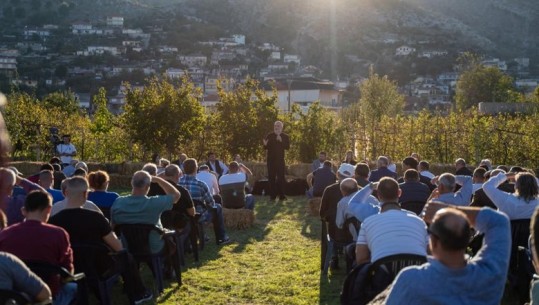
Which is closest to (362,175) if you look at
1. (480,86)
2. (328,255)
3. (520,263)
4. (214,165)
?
(328,255)

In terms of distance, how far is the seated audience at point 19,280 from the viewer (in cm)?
368

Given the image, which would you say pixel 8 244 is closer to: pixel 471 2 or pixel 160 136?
pixel 160 136

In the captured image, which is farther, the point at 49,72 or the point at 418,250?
the point at 49,72

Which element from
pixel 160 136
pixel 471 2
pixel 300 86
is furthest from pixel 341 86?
pixel 160 136

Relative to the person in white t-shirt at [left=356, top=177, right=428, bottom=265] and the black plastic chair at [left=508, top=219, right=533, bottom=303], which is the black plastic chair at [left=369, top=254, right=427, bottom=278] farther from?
the black plastic chair at [left=508, top=219, right=533, bottom=303]

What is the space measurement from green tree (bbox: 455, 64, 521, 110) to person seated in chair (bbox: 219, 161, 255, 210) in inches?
2423

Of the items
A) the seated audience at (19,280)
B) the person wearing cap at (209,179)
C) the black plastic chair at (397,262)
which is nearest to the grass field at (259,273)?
the person wearing cap at (209,179)

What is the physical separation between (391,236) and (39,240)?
236 centimetres

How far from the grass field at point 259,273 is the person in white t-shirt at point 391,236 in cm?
187

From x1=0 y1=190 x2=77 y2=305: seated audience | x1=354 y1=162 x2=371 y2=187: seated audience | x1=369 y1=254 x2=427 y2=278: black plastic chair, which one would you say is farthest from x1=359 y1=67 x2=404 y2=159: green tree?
x1=0 y1=190 x2=77 y2=305: seated audience

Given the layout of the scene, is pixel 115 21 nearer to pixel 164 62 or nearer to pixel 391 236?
pixel 164 62

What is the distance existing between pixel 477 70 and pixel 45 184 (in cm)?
6848

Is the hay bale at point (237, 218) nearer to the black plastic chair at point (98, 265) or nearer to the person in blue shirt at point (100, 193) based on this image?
the person in blue shirt at point (100, 193)

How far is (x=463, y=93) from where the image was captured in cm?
7119
